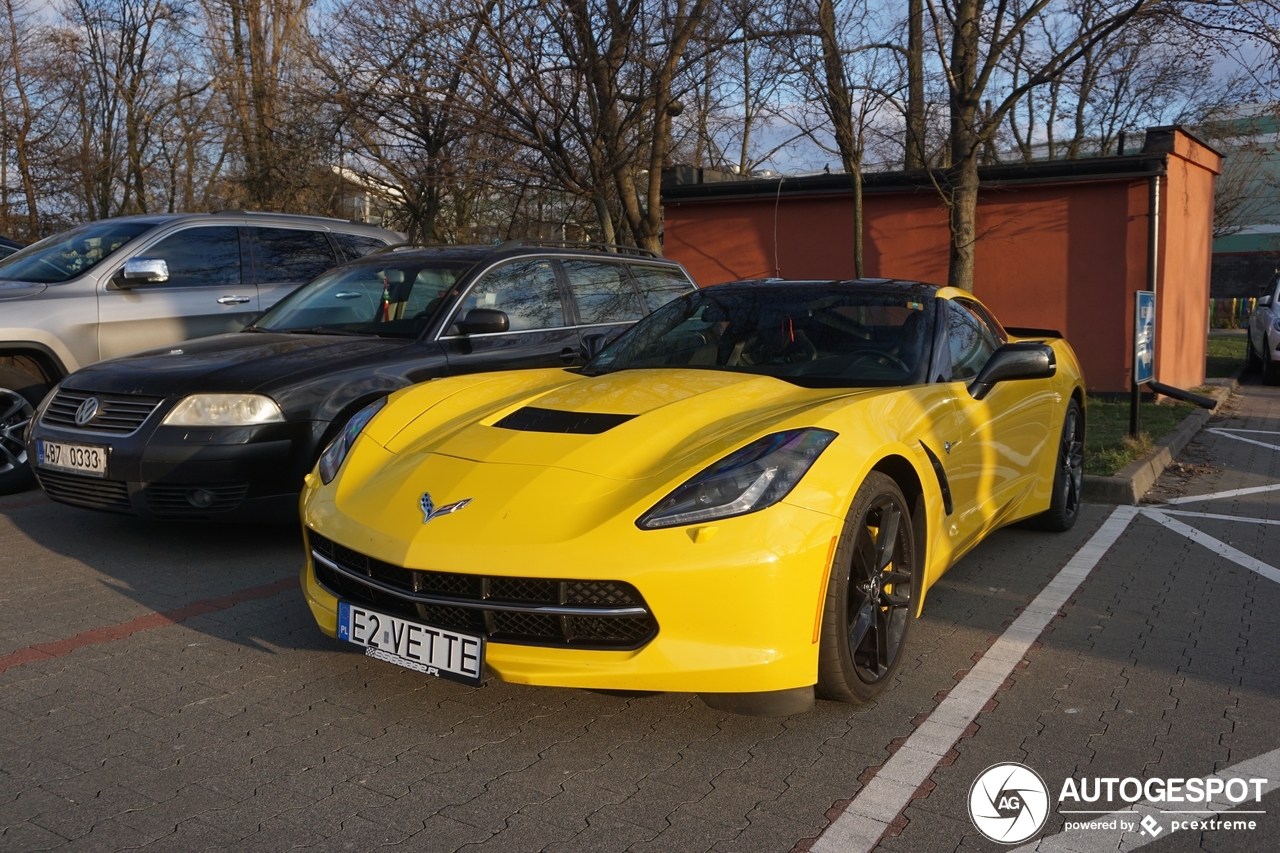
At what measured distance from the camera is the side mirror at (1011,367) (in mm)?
4602

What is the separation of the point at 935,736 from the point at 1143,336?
7.25 m

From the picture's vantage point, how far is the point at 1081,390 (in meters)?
6.49

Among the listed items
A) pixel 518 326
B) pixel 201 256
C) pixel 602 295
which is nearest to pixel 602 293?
pixel 602 295

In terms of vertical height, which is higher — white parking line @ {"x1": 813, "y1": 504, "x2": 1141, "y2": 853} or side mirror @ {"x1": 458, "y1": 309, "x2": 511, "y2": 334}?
side mirror @ {"x1": 458, "y1": 309, "x2": 511, "y2": 334}

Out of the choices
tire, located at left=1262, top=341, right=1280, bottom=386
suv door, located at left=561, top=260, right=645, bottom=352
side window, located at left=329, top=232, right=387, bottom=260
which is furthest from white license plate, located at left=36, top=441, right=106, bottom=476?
tire, located at left=1262, top=341, right=1280, bottom=386

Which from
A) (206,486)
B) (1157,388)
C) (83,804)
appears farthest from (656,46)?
(83,804)

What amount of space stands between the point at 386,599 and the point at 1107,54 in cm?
1182

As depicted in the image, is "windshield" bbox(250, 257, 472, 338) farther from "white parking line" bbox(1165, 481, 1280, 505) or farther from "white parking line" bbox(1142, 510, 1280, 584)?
"white parking line" bbox(1165, 481, 1280, 505)

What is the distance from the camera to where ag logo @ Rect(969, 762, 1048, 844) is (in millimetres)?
2814

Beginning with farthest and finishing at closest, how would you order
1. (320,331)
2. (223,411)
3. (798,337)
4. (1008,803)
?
(320,331) < (223,411) < (798,337) < (1008,803)

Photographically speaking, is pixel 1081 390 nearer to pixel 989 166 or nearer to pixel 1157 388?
pixel 1157 388

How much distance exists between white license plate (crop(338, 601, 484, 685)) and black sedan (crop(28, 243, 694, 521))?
2.18 metres

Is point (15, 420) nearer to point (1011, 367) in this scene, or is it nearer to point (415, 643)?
point (415, 643)

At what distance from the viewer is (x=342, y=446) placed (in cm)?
412
